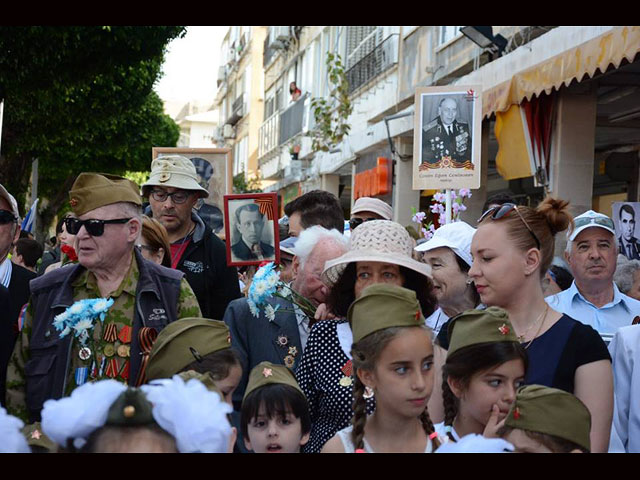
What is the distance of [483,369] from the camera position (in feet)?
12.4

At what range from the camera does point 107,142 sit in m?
29.8

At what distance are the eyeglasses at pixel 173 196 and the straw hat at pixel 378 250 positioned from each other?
2086 mm

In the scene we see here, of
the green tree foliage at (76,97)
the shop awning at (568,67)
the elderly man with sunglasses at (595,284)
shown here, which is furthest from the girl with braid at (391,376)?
the green tree foliage at (76,97)

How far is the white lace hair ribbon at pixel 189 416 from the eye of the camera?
248 cm

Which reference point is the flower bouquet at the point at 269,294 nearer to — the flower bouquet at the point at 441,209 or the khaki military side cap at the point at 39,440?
the khaki military side cap at the point at 39,440

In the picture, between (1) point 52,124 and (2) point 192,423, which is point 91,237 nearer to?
(2) point 192,423

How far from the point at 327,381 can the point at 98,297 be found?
112 centimetres

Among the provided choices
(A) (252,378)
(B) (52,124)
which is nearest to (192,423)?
(A) (252,378)

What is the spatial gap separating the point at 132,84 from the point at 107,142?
304 inches

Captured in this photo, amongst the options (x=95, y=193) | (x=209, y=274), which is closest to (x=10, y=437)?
(x=95, y=193)

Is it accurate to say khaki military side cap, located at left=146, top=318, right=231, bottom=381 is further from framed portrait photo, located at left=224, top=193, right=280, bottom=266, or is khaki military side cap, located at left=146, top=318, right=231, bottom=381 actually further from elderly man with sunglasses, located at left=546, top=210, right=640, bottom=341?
elderly man with sunglasses, located at left=546, top=210, right=640, bottom=341

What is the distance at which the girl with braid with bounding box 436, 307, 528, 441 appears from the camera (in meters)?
3.77
